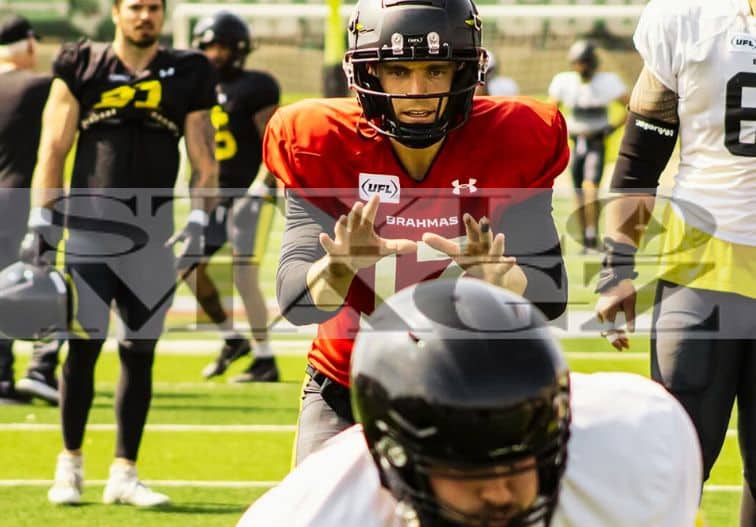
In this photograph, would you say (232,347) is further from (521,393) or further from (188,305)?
(521,393)

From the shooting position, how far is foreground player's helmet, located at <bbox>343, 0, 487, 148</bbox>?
3035 millimetres

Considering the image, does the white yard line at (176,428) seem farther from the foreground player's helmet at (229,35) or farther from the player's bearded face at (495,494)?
the player's bearded face at (495,494)

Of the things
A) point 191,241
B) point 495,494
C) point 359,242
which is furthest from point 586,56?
point 495,494

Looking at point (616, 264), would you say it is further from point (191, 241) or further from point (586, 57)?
point (586, 57)

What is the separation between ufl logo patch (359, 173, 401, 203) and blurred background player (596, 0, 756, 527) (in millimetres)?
914

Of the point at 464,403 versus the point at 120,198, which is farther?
the point at 120,198

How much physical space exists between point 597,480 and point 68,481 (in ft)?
Result: 10.8

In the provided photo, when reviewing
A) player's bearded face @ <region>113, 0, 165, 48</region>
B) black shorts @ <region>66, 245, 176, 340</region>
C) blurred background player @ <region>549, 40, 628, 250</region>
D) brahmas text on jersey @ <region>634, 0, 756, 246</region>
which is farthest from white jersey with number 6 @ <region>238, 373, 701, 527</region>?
blurred background player @ <region>549, 40, 628, 250</region>

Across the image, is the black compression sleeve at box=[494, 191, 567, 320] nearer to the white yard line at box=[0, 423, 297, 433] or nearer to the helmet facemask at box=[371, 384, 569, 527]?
the helmet facemask at box=[371, 384, 569, 527]

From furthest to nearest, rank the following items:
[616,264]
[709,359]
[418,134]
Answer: [616,264]
[709,359]
[418,134]

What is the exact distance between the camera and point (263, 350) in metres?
7.02

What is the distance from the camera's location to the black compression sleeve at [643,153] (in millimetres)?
3741

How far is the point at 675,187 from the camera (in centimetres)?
379

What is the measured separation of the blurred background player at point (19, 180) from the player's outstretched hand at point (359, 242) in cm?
407
